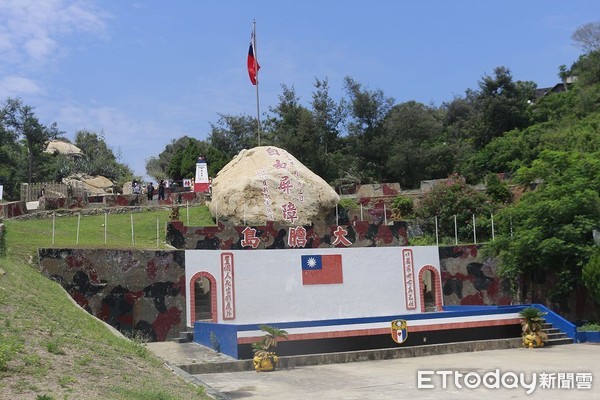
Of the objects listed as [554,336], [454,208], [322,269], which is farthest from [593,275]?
[454,208]

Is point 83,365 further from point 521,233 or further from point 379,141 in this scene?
point 379,141

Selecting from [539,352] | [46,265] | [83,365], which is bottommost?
[539,352]

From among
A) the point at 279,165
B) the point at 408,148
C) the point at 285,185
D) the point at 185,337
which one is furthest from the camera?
the point at 408,148

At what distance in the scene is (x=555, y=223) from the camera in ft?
→ 64.6

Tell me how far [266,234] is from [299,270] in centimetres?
292

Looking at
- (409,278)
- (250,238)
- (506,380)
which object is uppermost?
(250,238)

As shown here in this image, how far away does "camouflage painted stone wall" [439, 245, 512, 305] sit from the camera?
2284cm

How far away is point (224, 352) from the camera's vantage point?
612 inches

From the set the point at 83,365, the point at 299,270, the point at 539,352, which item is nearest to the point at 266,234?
the point at 299,270

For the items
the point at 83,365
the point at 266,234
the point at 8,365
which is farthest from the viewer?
the point at 266,234

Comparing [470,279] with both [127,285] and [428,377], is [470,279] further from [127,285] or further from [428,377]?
[127,285]

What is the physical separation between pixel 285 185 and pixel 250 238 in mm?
4172

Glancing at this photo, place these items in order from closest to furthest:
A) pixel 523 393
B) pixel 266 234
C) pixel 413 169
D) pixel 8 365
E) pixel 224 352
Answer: pixel 8 365, pixel 523 393, pixel 224 352, pixel 266 234, pixel 413 169

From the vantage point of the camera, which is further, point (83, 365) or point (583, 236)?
point (583, 236)
